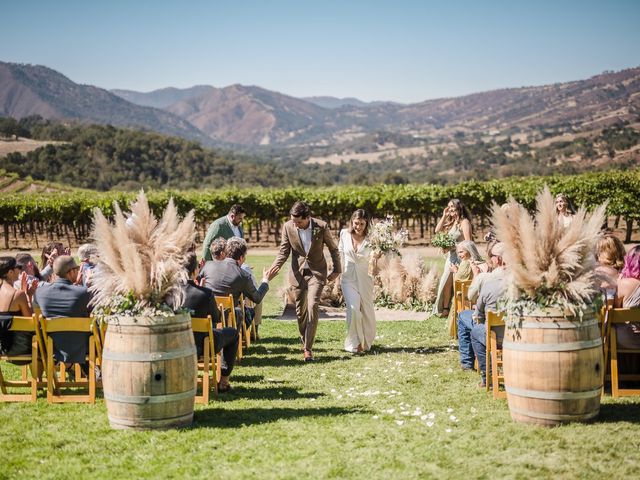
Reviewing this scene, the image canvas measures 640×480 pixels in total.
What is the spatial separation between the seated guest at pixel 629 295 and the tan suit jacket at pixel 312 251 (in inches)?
147

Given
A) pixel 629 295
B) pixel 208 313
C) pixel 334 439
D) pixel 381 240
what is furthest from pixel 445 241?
pixel 334 439

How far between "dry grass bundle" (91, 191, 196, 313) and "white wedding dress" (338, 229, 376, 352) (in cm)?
393

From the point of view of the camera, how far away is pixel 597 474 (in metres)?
4.72

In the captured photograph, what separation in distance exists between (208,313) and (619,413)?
4155mm

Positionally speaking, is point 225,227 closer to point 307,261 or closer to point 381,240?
point 307,261

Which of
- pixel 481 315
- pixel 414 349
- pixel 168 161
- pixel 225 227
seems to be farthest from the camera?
pixel 168 161

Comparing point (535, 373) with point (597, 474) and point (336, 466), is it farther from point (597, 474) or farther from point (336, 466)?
point (336, 466)

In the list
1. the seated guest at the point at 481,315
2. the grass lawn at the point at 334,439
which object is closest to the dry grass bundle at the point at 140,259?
the grass lawn at the point at 334,439

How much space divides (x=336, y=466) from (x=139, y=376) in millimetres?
1840

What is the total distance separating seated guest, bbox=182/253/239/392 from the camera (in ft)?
23.0

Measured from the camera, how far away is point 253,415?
6.46 metres

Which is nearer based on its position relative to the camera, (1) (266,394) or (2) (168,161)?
(1) (266,394)

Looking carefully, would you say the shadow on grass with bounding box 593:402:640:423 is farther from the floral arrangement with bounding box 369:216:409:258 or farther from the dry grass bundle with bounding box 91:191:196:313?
the floral arrangement with bounding box 369:216:409:258

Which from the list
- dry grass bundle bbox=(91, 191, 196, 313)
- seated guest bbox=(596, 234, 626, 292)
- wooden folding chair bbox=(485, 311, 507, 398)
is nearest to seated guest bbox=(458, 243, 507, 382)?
wooden folding chair bbox=(485, 311, 507, 398)
